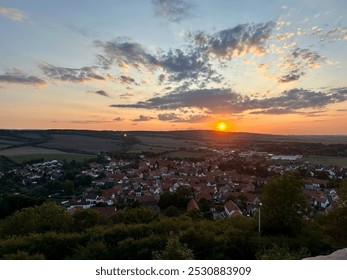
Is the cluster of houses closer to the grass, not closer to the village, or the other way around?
the village

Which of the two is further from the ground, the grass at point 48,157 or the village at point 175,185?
the grass at point 48,157

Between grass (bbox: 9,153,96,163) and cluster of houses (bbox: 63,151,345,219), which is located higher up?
grass (bbox: 9,153,96,163)

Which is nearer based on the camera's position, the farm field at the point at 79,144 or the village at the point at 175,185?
the village at the point at 175,185

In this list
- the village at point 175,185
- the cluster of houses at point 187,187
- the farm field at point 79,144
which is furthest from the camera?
the farm field at point 79,144

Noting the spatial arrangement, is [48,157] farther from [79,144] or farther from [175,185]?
[175,185]

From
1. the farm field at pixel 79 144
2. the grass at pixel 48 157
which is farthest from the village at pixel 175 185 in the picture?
the farm field at pixel 79 144

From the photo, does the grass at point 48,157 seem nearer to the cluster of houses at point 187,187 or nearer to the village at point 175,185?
the village at point 175,185

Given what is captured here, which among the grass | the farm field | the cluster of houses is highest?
the farm field

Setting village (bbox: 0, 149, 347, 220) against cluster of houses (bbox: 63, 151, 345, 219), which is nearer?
cluster of houses (bbox: 63, 151, 345, 219)

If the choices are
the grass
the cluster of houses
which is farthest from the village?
the grass

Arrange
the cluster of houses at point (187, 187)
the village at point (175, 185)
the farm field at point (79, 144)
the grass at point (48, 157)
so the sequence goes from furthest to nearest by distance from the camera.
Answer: the farm field at point (79, 144), the grass at point (48, 157), the village at point (175, 185), the cluster of houses at point (187, 187)
